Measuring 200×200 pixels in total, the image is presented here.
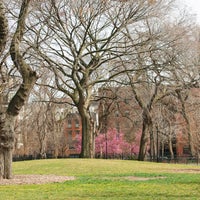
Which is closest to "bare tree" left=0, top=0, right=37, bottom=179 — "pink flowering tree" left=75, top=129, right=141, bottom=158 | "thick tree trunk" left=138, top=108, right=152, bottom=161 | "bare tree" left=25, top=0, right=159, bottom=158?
"bare tree" left=25, top=0, right=159, bottom=158

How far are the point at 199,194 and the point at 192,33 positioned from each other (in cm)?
2342

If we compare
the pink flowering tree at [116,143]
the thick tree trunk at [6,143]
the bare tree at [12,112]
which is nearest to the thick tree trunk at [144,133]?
the bare tree at [12,112]

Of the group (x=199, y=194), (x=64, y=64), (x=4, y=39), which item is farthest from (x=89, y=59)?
(x=199, y=194)

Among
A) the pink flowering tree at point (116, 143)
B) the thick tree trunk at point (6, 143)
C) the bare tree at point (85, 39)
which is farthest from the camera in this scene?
the pink flowering tree at point (116, 143)

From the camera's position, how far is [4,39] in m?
14.1

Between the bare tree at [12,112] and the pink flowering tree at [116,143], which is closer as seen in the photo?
the bare tree at [12,112]

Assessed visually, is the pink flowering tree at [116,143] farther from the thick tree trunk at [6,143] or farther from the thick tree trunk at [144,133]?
the thick tree trunk at [6,143]

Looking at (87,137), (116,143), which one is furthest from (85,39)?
(116,143)

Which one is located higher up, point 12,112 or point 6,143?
point 12,112

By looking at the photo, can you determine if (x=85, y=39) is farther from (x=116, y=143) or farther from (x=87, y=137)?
(x=116, y=143)

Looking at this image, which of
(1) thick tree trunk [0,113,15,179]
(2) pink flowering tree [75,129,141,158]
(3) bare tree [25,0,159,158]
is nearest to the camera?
(1) thick tree trunk [0,113,15,179]

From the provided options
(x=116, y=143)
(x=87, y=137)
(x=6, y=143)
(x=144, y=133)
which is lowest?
(x=6, y=143)

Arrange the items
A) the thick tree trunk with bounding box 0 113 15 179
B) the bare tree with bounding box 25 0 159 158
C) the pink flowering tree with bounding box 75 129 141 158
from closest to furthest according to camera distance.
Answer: the thick tree trunk with bounding box 0 113 15 179 → the bare tree with bounding box 25 0 159 158 → the pink flowering tree with bounding box 75 129 141 158

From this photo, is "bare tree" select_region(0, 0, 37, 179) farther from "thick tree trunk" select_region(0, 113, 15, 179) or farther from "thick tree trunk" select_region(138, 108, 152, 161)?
"thick tree trunk" select_region(138, 108, 152, 161)
